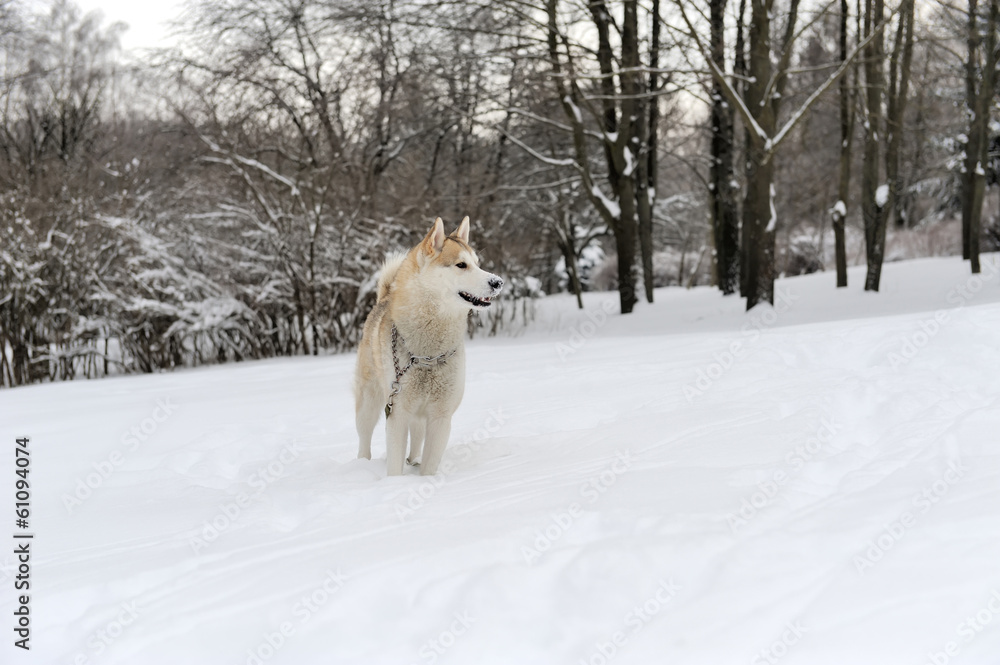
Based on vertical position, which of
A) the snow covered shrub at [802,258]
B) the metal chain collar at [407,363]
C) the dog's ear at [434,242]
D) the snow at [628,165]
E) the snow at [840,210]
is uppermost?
the snow at [628,165]

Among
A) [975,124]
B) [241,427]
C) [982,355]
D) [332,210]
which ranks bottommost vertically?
[241,427]

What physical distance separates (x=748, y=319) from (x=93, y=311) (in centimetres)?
1161

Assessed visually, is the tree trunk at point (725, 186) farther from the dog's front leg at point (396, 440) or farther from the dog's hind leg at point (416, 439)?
the dog's front leg at point (396, 440)

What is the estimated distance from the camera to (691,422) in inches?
194

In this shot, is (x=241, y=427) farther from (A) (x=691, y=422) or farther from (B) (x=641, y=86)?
(B) (x=641, y=86)

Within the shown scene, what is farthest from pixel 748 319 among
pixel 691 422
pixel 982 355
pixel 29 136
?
pixel 29 136

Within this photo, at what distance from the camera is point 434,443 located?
4.29 meters

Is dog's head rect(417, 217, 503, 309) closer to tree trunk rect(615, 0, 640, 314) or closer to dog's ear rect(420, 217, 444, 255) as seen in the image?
dog's ear rect(420, 217, 444, 255)

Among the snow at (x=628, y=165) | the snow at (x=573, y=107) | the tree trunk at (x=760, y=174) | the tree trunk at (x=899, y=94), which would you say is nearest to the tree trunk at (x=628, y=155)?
the snow at (x=628, y=165)

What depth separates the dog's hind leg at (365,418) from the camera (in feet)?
16.0

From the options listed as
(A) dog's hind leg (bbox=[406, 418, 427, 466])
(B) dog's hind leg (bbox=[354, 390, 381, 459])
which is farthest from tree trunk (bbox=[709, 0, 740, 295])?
(A) dog's hind leg (bbox=[406, 418, 427, 466])

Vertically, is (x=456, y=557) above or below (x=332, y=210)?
below

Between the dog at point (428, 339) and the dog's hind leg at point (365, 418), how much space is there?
521 mm

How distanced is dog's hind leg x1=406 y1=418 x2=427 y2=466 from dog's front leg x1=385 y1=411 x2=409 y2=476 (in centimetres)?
10
